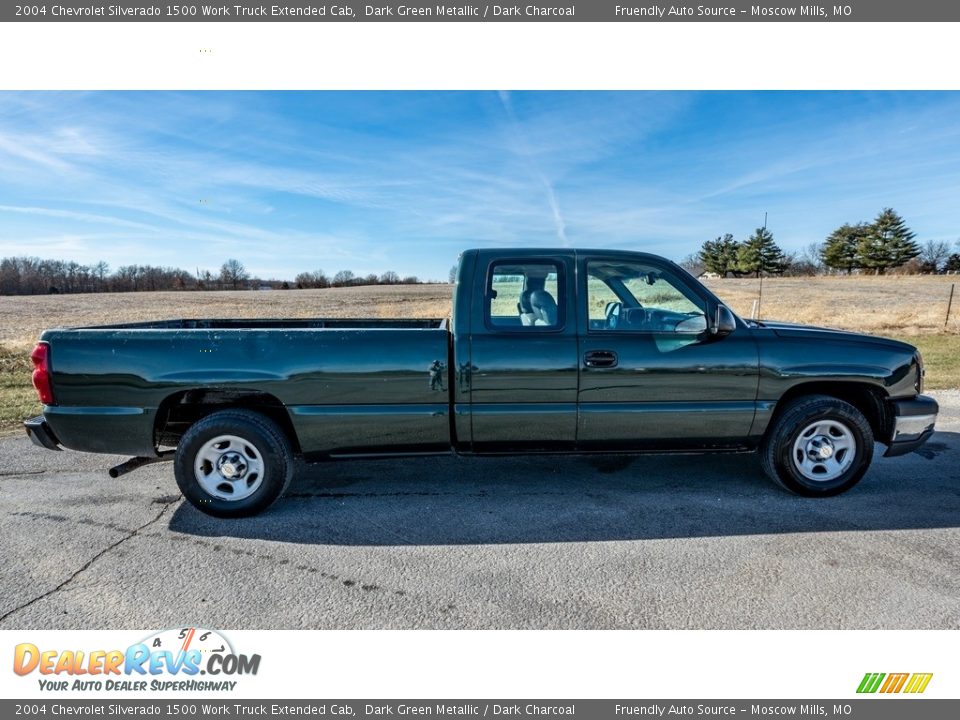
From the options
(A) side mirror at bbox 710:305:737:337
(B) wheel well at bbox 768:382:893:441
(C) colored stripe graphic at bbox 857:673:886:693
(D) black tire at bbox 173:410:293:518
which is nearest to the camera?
(C) colored stripe graphic at bbox 857:673:886:693

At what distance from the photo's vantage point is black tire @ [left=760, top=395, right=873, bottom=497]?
3869 millimetres

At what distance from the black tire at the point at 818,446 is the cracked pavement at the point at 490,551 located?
132 millimetres

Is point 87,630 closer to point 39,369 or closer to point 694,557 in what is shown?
point 39,369

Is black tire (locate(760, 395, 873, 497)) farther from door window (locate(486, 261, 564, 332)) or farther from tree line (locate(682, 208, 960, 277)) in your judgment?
tree line (locate(682, 208, 960, 277))

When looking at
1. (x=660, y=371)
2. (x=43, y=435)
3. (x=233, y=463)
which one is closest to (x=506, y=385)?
(x=660, y=371)

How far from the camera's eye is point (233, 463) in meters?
3.65

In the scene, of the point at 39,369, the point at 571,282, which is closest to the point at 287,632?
the point at 39,369

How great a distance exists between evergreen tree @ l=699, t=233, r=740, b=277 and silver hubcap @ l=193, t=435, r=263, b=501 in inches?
→ 3229

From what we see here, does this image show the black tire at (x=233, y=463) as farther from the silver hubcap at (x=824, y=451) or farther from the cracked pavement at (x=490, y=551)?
the silver hubcap at (x=824, y=451)

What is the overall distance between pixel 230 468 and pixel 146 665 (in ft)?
4.67

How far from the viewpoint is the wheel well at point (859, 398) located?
3947mm

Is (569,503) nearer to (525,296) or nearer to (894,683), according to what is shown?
(525,296)

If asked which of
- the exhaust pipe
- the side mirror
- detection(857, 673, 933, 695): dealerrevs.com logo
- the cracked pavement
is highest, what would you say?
the side mirror

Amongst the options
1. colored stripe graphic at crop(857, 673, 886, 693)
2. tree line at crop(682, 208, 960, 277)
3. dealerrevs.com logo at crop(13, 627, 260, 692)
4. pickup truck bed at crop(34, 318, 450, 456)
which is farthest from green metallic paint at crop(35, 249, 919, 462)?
tree line at crop(682, 208, 960, 277)
